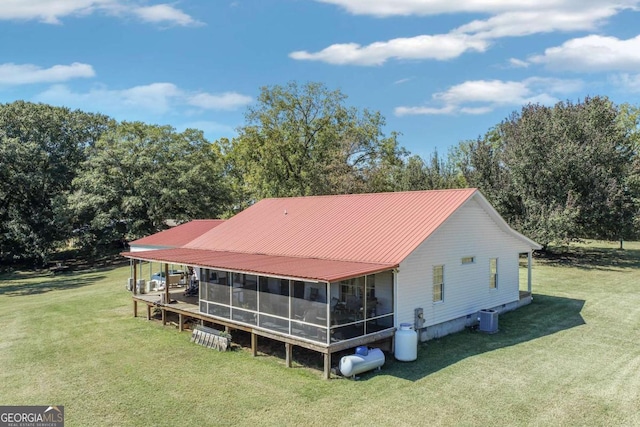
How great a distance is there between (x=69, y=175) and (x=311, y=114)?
22.2 meters

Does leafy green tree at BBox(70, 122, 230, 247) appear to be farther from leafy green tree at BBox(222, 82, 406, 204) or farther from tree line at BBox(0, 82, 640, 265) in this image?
leafy green tree at BBox(222, 82, 406, 204)

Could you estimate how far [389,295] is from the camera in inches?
537

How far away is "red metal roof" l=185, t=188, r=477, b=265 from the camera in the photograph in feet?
46.3

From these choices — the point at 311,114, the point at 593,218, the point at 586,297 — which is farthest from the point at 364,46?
the point at 586,297

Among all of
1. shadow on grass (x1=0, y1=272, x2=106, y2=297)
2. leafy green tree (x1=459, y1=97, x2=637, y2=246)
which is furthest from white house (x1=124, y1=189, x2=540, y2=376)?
shadow on grass (x1=0, y1=272, x2=106, y2=297)

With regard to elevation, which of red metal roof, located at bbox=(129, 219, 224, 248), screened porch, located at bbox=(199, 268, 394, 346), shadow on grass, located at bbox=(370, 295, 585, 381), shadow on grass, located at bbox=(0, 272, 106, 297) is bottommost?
shadow on grass, located at bbox=(0, 272, 106, 297)

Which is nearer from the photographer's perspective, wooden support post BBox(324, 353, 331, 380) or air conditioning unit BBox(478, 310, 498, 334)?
wooden support post BBox(324, 353, 331, 380)

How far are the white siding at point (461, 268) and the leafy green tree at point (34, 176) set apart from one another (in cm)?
3135

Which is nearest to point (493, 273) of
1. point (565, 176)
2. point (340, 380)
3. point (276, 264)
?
point (276, 264)

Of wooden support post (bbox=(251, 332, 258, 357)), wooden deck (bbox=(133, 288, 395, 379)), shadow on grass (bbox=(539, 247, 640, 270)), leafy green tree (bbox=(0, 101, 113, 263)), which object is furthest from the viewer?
leafy green tree (bbox=(0, 101, 113, 263))

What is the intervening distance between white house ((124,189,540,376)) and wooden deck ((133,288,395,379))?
4 centimetres

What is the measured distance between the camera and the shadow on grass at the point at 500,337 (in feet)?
38.5

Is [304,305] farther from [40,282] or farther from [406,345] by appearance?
[40,282]

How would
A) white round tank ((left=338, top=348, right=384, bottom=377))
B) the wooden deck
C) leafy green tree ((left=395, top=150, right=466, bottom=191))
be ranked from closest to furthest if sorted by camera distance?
white round tank ((left=338, top=348, right=384, bottom=377)) < the wooden deck < leafy green tree ((left=395, top=150, right=466, bottom=191))
